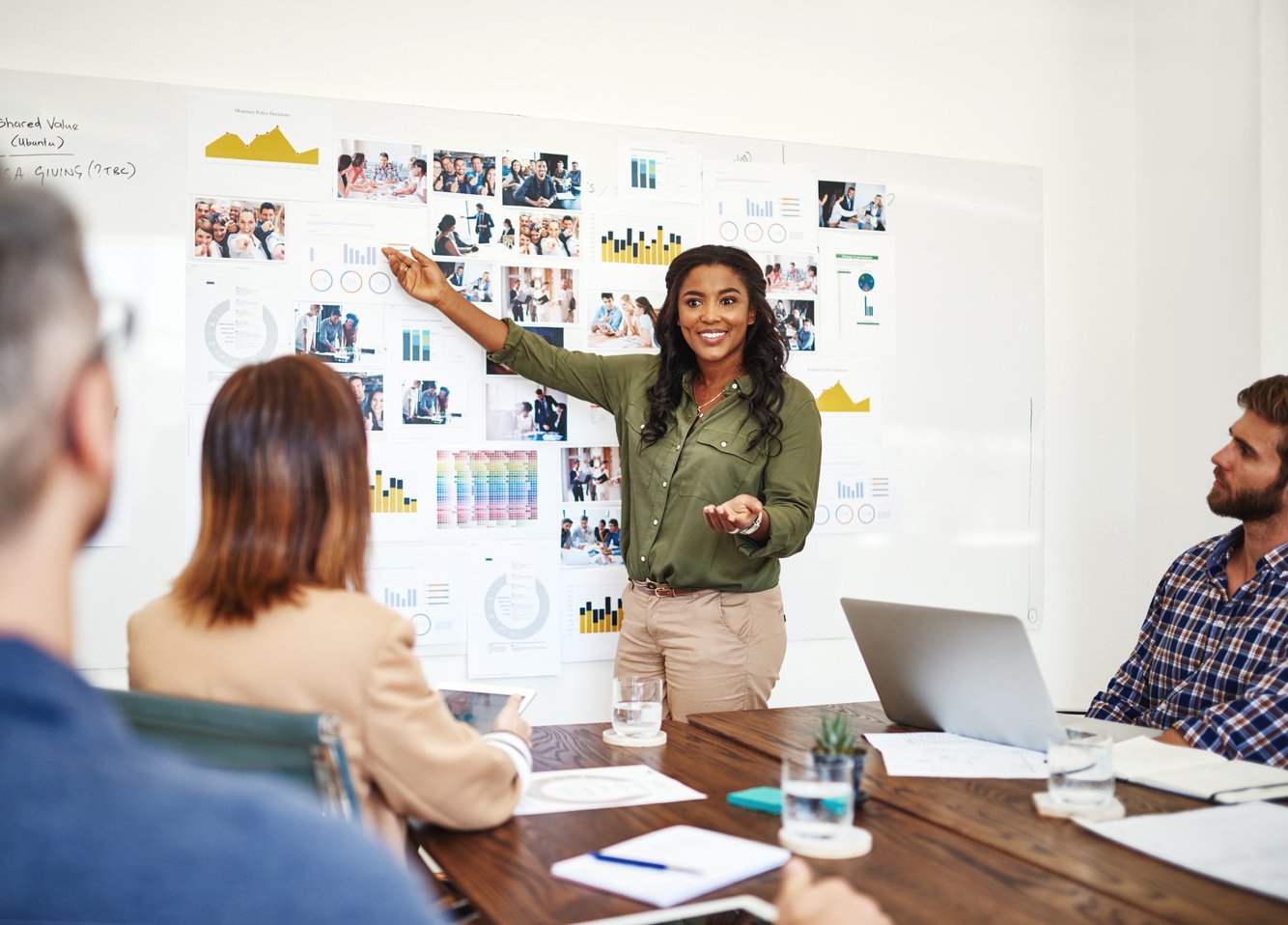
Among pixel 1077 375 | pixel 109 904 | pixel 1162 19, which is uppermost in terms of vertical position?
pixel 1162 19

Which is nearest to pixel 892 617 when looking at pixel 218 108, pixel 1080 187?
pixel 218 108

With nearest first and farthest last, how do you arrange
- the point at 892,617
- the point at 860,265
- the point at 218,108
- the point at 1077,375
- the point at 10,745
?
the point at 10,745
the point at 892,617
the point at 218,108
the point at 860,265
the point at 1077,375

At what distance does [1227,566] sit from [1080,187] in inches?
81.0

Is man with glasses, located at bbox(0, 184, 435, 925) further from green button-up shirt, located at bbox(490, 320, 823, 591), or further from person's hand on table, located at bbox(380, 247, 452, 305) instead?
person's hand on table, located at bbox(380, 247, 452, 305)

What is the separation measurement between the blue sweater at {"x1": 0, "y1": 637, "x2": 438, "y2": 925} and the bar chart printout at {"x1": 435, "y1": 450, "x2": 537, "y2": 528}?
2638 mm

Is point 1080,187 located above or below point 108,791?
above

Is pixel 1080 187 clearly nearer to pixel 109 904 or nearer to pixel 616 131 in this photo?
pixel 616 131

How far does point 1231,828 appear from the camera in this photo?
1.43 metres

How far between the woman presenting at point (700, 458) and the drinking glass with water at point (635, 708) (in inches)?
31.1

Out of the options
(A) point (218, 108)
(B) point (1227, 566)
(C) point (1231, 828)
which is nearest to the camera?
(C) point (1231, 828)

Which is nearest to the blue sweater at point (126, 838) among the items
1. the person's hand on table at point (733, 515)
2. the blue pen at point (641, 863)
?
the blue pen at point (641, 863)

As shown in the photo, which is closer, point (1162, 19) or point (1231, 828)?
point (1231, 828)

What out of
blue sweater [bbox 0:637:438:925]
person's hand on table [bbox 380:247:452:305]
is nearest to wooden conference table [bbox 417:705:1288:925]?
blue sweater [bbox 0:637:438:925]

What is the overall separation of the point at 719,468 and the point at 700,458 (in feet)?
0.19
